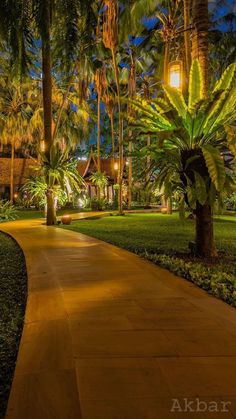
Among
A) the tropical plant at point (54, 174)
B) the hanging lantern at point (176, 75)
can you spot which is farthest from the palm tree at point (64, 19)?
the tropical plant at point (54, 174)

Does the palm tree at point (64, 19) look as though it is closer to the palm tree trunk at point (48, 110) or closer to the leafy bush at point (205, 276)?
the palm tree trunk at point (48, 110)

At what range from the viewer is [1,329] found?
4.35 m

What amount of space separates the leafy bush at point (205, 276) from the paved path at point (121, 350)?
20 cm

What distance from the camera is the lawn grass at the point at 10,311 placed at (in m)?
3.29

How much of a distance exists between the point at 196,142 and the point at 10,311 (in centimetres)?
469

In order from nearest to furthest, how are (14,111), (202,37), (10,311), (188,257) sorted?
(10,311) → (188,257) → (202,37) → (14,111)

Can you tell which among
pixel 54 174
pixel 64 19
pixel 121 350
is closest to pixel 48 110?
pixel 54 174

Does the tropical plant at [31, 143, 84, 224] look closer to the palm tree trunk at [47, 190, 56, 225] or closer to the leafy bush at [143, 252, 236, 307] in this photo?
the palm tree trunk at [47, 190, 56, 225]

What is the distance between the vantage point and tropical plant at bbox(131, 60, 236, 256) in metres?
7.20

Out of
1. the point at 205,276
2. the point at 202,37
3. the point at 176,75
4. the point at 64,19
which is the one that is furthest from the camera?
the point at 64,19

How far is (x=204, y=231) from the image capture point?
8117mm

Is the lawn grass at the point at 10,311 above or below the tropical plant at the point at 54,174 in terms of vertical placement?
below

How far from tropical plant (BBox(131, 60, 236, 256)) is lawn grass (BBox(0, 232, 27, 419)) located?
3218mm

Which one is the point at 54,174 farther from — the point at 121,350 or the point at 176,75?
the point at 121,350
